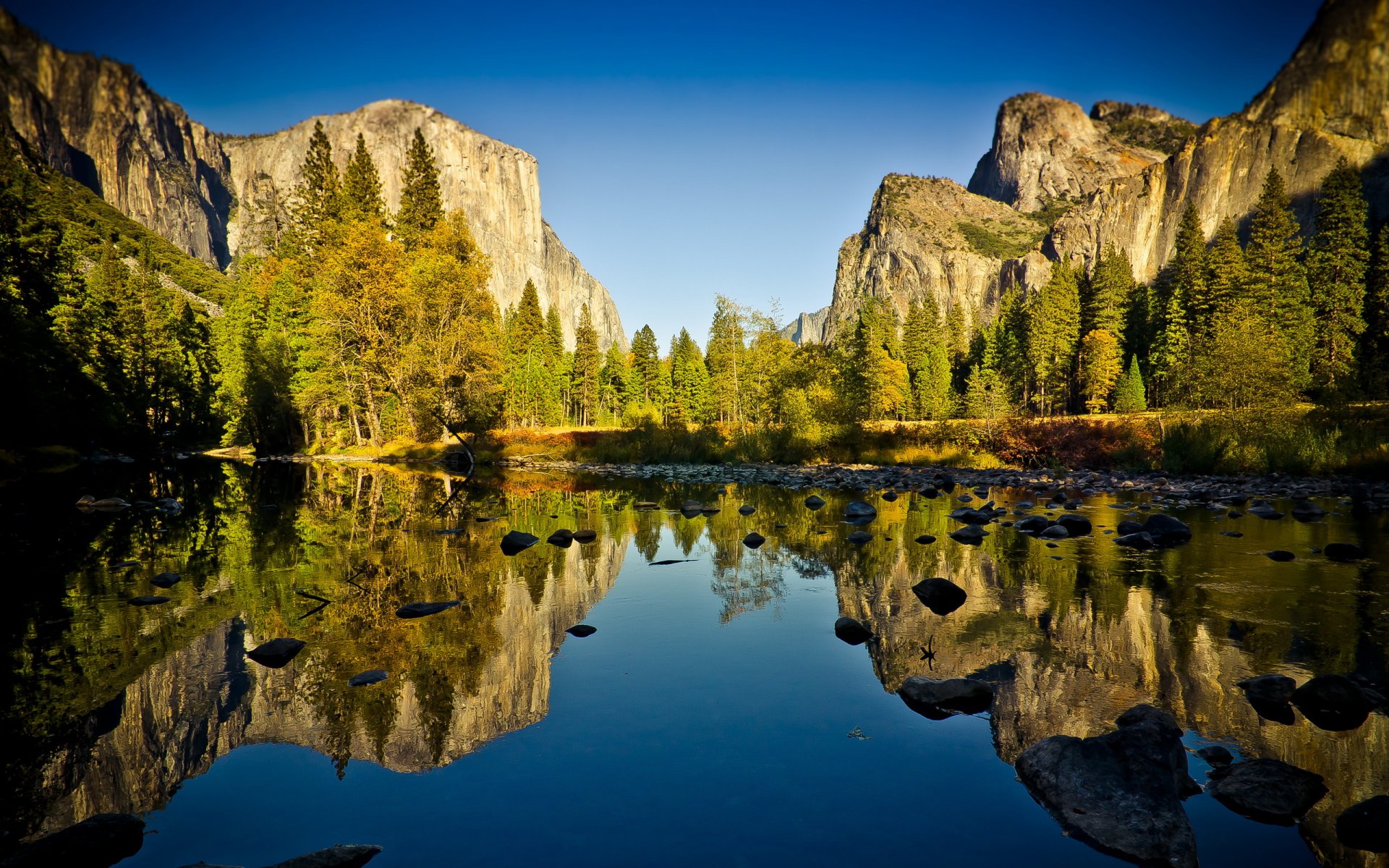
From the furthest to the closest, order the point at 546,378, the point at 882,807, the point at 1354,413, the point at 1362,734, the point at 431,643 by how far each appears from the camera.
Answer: the point at 546,378
the point at 1354,413
the point at 431,643
the point at 1362,734
the point at 882,807

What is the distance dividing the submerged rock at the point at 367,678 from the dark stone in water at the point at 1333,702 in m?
6.49

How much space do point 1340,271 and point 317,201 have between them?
81.8 m

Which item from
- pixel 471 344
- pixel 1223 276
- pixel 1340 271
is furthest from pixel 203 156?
pixel 1340 271

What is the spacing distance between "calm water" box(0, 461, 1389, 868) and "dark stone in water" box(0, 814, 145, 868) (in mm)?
120

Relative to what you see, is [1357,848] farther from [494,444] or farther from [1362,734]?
[494,444]

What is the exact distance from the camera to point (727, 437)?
1292 inches

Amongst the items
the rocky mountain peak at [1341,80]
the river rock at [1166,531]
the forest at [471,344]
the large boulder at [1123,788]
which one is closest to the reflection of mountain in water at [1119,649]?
the large boulder at [1123,788]

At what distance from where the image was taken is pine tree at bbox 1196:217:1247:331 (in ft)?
176

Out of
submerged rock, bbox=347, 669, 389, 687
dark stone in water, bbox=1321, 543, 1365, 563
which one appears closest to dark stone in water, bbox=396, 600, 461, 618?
submerged rock, bbox=347, 669, 389, 687

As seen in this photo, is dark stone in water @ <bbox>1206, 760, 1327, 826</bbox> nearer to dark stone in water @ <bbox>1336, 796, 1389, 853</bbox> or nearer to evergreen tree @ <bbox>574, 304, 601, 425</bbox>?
dark stone in water @ <bbox>1336, 796, 1389, 853</bbox>

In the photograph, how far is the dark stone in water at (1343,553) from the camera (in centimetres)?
882

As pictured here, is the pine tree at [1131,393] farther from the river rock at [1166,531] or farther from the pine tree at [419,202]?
the pine tree at [419,202]

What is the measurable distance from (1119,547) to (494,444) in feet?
116

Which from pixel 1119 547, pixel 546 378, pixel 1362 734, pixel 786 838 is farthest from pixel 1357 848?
pixel 546 378
